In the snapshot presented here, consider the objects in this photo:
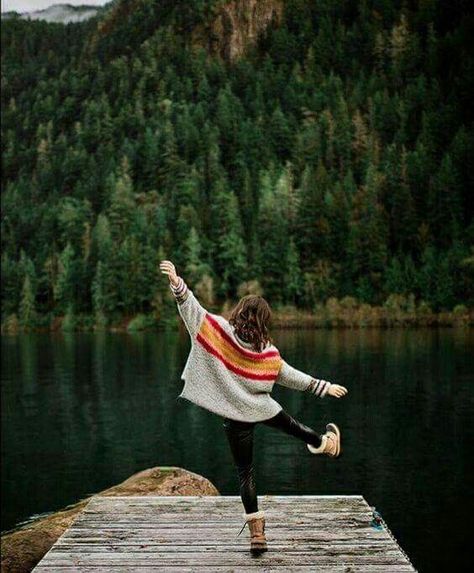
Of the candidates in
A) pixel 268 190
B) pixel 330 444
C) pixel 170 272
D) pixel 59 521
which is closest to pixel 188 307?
pixel 170 272

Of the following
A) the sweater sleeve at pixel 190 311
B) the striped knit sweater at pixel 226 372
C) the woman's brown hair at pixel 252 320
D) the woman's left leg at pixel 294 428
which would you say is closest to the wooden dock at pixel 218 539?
Answer: the woman's left leg at pixel 294 428

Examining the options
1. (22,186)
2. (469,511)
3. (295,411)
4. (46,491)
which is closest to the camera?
(469,511)

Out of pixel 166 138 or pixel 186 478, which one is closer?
pixel 186 478

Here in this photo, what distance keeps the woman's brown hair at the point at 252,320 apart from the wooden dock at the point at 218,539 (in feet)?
8.04

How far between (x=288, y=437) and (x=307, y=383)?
25.7 m

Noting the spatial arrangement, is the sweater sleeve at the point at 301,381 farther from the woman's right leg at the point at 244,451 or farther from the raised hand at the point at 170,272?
the raised hand at the point at 170,272

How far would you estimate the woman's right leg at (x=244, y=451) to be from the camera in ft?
31.8

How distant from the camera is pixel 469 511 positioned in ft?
72.2

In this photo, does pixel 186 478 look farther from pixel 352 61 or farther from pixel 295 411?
pixel 352 61

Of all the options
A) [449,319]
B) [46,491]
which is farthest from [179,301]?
[449,319]

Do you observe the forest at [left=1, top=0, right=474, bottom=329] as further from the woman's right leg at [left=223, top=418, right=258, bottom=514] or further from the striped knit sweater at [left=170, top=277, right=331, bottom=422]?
the striped knit sweater at [left=170, top=277, right=331, bottom=422]

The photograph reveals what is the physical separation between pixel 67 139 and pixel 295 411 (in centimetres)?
16815

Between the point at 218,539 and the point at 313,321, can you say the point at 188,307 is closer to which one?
the point at 218,539

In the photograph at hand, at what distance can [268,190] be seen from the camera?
139000 mm
